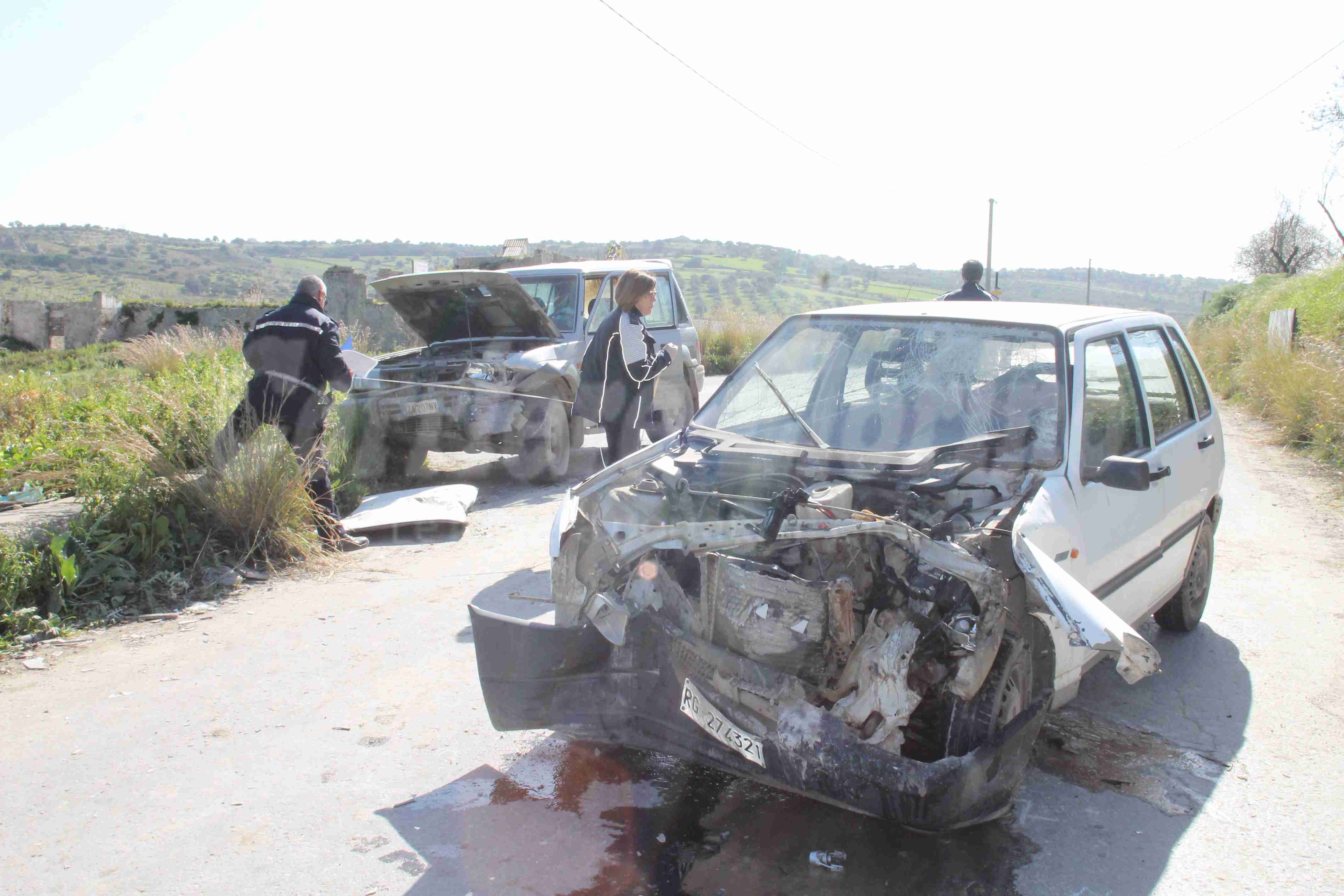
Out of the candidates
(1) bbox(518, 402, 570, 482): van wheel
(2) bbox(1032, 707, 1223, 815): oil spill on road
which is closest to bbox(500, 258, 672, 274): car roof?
(1) bbox(518, 402, 570, 482): van wheel

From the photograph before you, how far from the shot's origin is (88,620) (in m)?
5.00

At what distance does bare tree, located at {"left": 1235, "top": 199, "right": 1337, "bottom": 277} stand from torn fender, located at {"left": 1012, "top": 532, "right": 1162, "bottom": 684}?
127 feet

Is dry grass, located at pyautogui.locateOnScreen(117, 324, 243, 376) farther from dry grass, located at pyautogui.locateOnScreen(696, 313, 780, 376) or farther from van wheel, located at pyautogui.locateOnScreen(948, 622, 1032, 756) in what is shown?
dry grass, located at pyautogui.locateOnScreen(696, 313, 780, 376)

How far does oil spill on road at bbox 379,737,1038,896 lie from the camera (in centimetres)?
277

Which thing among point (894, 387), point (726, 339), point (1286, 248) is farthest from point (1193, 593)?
point (1286, 248)

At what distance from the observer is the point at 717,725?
112 inches

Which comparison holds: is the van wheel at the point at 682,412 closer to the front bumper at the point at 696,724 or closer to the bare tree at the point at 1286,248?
the front bumper at the point at 696,724

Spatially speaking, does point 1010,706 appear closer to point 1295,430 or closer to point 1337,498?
point 1337,498

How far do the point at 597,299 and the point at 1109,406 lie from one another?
6380 mm

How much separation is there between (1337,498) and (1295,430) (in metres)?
4.04

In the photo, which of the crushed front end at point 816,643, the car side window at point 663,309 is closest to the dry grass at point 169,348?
the car side window at point 663,309

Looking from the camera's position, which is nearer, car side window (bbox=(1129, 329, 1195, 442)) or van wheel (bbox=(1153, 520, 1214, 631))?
car side window (bbox=(1129, 329, 1195, 442))

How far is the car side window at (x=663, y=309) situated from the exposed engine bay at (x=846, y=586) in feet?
23.1

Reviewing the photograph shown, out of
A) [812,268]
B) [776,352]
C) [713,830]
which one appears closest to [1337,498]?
[776,352]
